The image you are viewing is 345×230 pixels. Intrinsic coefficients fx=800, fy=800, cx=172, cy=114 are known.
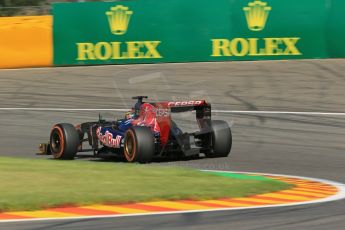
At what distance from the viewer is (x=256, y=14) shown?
22078 millimetres

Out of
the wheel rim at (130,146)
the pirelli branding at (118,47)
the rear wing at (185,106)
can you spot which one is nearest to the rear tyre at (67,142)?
the wheel rim at (130,146)

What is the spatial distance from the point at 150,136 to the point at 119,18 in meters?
12.7

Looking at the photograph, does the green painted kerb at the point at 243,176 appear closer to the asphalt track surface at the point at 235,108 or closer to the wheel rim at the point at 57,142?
the asphalt track surface at the point at 235,108

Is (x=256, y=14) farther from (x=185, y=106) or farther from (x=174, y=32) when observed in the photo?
(x=185, y=106)

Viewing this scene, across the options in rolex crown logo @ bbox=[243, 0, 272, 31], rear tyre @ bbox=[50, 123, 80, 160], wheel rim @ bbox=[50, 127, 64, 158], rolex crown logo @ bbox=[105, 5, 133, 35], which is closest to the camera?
rear tyre @ bbox=[50, 123, 80, 160]

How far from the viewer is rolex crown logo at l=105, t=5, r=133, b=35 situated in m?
23.4

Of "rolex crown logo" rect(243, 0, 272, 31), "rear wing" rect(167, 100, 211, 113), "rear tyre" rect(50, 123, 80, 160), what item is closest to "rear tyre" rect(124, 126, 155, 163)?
"rear wing" rect(167, 100, 211, 113)

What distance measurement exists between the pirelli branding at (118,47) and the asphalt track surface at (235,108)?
0.43 m

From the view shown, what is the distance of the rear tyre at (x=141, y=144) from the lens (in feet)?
36.9

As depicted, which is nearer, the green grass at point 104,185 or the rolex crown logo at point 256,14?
the green grass at point 104,185

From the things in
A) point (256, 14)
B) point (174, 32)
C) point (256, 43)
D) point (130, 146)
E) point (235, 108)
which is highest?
point (256, 14)

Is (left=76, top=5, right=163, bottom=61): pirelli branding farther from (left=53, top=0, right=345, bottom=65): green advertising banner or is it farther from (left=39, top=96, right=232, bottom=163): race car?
(left=39, top=96, right=232, bottom=163): race car

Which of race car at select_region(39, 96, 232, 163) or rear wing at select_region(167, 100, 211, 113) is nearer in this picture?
race car at select_region(39, 96, 232, 163)

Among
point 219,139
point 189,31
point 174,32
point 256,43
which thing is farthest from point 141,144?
point 174,32
